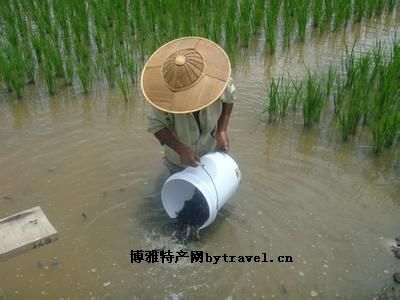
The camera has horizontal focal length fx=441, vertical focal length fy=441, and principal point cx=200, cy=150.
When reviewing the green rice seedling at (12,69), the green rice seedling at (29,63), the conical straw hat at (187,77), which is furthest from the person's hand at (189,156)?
the green rice seedling at (29,63)

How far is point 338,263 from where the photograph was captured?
7.91 ft

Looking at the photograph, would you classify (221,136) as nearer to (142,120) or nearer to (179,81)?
(179,81)

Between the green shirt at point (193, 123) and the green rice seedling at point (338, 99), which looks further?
the green rice seedling at point (338, 99)

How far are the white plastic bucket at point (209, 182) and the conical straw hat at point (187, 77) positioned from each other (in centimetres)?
45

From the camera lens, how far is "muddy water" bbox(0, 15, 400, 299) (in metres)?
2.33

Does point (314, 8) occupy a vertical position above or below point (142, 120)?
above

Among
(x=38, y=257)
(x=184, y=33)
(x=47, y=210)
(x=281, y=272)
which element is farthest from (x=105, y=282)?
(x=184, y=33)

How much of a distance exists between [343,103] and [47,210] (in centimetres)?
248

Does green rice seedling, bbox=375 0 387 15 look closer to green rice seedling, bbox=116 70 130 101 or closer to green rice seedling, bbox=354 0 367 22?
green rice seedling, bbox=354 0 367 22

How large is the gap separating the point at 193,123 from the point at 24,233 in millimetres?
1058

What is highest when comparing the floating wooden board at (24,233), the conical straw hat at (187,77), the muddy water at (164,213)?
the conical straw hat at (187,77)

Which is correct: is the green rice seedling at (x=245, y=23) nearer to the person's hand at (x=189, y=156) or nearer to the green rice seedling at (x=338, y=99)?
the green rice seedling at (x=338, y=99)

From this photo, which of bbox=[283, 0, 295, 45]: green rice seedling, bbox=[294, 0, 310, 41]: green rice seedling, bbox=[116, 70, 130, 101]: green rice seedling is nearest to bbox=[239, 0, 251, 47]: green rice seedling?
bbox=[283, 0, 295, 45]: green rice seedling

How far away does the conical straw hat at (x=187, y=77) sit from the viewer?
2.04 m
